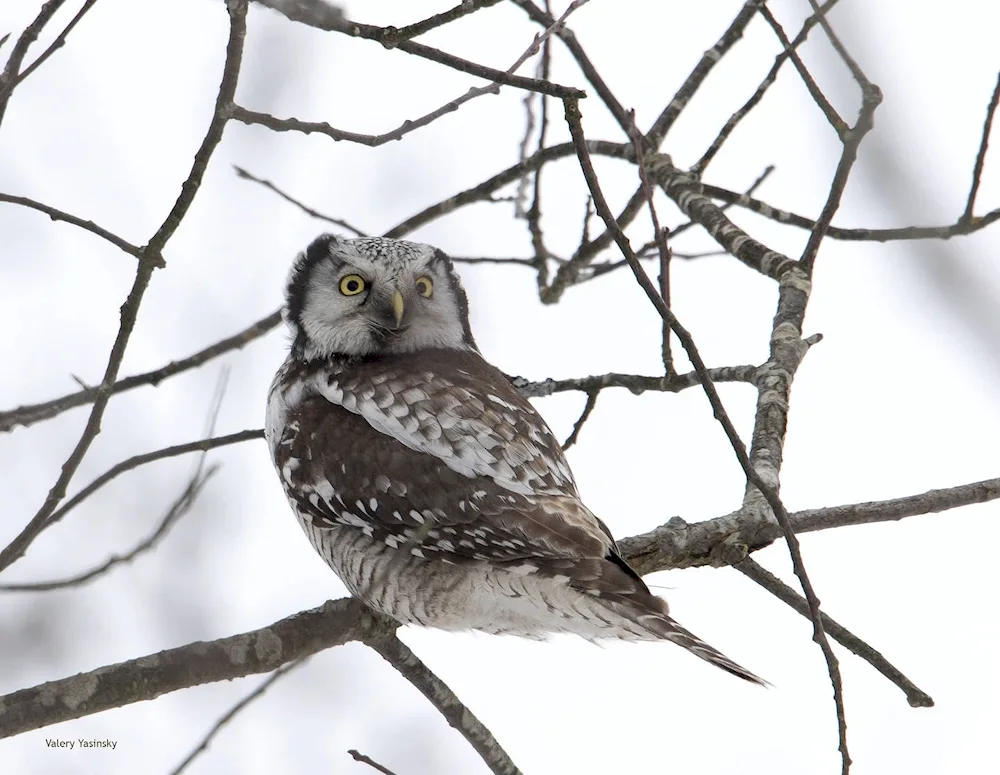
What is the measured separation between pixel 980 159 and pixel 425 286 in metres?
2.23

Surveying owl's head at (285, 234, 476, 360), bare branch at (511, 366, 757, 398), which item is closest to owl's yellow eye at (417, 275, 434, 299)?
owl's head at (285, 234, 476, 360)

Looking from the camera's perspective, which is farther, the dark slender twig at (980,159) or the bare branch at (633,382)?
the bare branch at (633,382)

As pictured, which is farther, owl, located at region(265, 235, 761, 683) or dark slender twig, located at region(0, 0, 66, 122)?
owl, located at region(265, 235, 761, 683)

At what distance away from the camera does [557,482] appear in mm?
3836

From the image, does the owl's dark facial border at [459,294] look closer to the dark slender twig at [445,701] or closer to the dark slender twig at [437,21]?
the dark slender twig at [445,701]

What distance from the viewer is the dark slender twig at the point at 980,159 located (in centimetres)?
354

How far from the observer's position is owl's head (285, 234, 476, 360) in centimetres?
450

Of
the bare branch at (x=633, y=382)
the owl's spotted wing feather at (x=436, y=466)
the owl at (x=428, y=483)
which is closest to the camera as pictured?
the owl at (x=428, y=483)

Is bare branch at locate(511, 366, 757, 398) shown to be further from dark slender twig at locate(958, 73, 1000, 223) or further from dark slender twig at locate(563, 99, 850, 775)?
dark slender twig at locate(563, 99, 850, 775)

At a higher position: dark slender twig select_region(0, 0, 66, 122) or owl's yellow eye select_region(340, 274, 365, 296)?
owl's yellow eye select_region(340, 274, 365, 296)

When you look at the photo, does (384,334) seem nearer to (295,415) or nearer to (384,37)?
(295,415)

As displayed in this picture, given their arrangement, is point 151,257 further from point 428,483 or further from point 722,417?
point 722,417

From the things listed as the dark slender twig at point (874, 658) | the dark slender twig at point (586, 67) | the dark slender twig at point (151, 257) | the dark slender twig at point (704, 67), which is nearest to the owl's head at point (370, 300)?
the dark slender twig at point (586, 67)

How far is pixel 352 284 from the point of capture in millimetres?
4582
